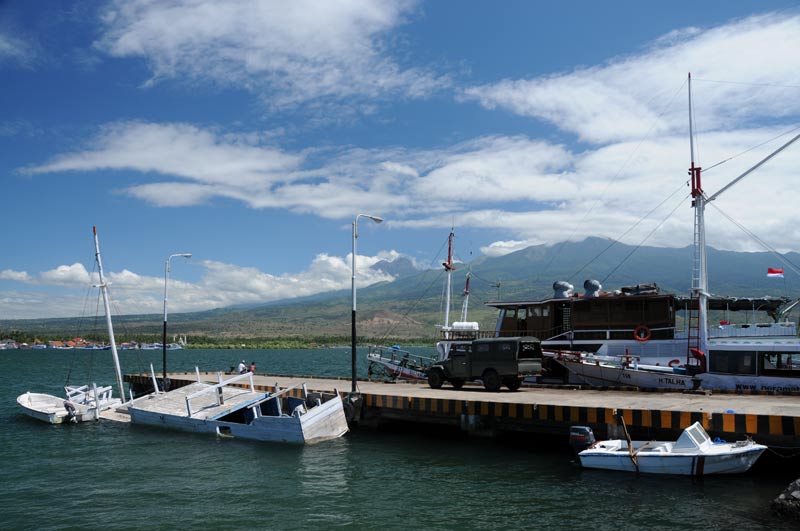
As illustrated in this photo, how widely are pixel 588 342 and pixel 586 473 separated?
712 inches

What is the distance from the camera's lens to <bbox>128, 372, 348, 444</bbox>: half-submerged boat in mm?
26312

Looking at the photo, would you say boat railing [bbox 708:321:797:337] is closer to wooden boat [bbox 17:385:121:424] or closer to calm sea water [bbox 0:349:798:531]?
calm sea water [bbox 0:349:798:531]

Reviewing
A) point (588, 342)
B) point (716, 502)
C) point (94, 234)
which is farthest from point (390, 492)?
point (94, 234)

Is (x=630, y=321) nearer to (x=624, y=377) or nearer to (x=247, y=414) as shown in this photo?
(x=624, y=377)

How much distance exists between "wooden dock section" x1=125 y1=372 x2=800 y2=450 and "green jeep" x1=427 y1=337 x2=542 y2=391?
0.73m

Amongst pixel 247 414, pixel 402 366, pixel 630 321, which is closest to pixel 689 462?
pixel 247 414

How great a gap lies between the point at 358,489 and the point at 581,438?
758 centimetres

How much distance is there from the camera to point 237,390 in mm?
32750

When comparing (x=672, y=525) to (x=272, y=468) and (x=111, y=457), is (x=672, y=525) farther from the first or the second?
(x=111, y=457)

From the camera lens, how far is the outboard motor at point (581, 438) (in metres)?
21.4

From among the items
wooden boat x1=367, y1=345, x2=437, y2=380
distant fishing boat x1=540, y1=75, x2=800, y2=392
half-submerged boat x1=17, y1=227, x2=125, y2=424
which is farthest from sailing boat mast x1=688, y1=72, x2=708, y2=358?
half-submerged boat x1=17, y1=227, x2=125, y2=424

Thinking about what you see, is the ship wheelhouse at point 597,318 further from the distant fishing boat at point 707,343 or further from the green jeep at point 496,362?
the green jeep at point 496,362

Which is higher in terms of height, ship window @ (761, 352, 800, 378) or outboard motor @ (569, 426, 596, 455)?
ship window @ (761, 352, 800, 378)

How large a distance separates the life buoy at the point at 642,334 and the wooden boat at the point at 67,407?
29.4m
